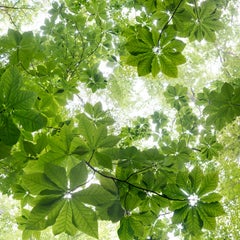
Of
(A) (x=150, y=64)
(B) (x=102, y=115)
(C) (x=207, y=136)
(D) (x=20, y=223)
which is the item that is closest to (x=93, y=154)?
(A) (x=150, y=64)

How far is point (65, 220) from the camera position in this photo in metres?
0.83

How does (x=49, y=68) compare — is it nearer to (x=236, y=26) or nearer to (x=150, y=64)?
(x=150, y=64)

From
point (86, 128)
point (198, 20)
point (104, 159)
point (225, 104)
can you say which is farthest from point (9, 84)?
point (198, 20)

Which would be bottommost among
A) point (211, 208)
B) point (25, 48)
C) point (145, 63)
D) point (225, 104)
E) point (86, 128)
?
point (211, 208)

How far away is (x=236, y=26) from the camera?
716 centimetres

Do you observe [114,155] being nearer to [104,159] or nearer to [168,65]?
[104,159]

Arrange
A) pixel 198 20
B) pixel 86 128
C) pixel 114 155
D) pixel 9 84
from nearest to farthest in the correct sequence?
pixel 9 84, pixel 86 128, pixel 114 155, pixel 198 20

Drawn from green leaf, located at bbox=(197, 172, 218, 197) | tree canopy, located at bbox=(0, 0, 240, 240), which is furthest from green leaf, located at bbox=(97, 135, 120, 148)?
green leaf, located at bbox=(197, 172, 218, 197)

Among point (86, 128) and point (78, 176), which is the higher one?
point (86, 128)

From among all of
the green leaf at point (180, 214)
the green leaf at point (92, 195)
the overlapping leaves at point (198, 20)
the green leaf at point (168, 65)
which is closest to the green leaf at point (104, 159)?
the green leaf at point (92, 195)

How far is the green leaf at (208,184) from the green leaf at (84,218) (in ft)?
1.40

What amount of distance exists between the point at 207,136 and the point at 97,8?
1.42m

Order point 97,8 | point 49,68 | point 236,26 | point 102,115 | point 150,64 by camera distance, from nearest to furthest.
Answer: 1. point 150,64
2. point 102,115
3. point 49,68
4. point 97,8
5. point 236,26

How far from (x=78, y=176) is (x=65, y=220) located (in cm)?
16
